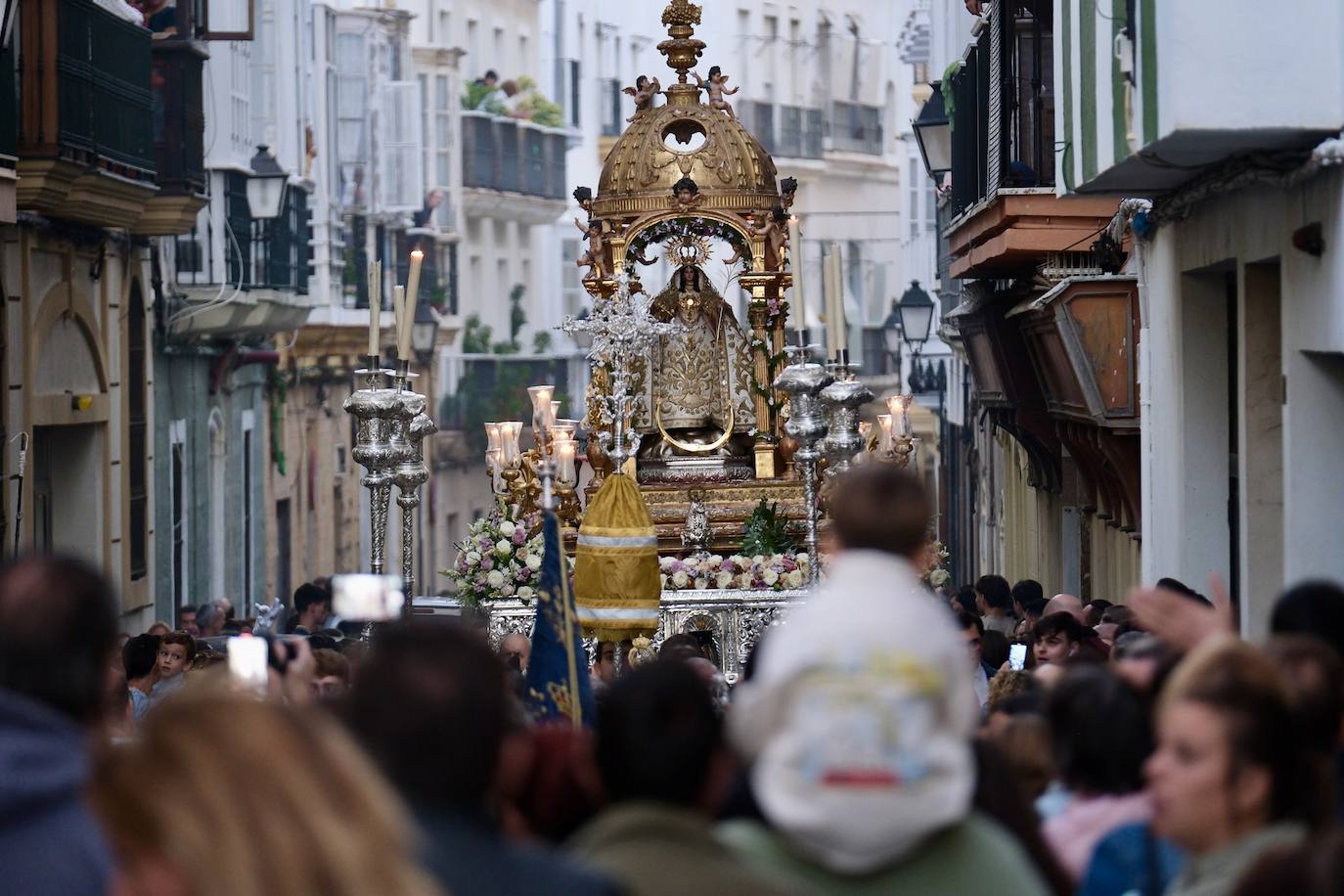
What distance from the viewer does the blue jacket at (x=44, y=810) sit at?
474 cm

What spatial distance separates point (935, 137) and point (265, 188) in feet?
25.1

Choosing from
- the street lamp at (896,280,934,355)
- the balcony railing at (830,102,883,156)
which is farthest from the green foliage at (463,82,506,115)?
the street lamp at (896,280,934,355)

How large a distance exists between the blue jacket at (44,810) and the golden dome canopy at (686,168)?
1220 cm

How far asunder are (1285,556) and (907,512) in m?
6.86

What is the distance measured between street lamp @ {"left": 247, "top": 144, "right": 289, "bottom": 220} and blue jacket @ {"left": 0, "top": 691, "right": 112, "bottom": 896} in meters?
23.4

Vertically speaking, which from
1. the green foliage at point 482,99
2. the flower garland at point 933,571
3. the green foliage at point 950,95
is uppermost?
the green foliage at point 482,99

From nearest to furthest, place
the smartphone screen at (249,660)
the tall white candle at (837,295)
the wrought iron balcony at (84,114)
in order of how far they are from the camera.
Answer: the smartphone screen at (249,660) → the tall white candle at (837,295) → the wrought iron balcony at (84,114)

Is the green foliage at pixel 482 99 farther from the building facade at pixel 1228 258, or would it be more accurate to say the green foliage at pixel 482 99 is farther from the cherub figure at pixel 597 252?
the building facade at pixel 1228 258

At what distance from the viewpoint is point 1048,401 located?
19078 millimetres

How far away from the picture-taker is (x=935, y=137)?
23641 millimetres

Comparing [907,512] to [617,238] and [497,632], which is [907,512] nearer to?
[497,632]

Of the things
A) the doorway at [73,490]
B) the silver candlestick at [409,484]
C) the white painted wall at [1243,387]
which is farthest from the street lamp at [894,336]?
the silver candlestick at [409,484]

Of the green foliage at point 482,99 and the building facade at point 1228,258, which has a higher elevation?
the green foliage at point 482,99

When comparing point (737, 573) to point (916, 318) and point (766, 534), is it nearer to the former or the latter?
point (766, 534)
